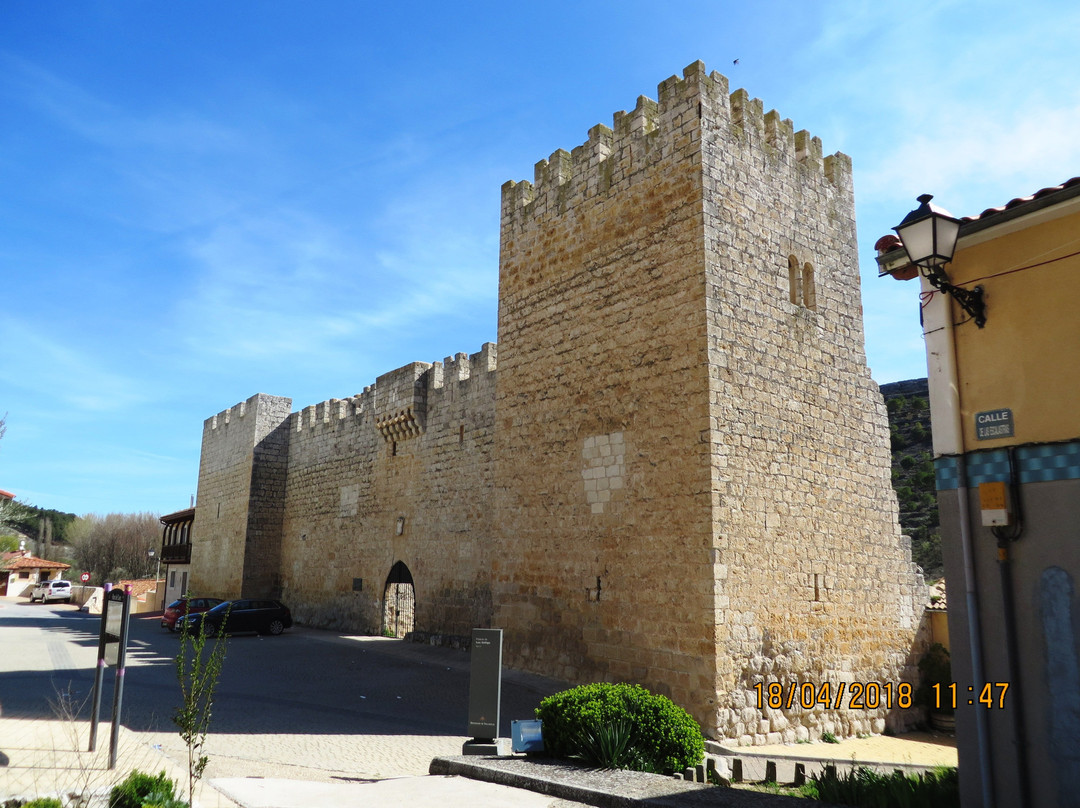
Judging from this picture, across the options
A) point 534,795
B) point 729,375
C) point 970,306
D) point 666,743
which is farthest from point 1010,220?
point 534,795

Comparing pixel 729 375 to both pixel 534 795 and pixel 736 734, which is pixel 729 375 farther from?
pixel 534 795

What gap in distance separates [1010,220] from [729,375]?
3670mm

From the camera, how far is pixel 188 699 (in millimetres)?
4887

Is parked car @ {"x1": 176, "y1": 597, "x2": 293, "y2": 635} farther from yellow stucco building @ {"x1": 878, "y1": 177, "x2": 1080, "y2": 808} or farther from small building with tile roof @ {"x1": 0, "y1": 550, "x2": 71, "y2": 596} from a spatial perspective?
small building with tile roof @ {"x1": 0, "y1": 550, "x2": 71, "y2": 596}

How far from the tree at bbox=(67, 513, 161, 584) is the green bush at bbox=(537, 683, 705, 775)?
191 ft

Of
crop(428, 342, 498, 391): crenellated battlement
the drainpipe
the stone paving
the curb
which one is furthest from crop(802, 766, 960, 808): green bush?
crop(428, 342, 498, 391): crenellated battlement

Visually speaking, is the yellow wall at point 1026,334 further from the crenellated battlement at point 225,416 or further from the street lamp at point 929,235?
the crenellated battlement at point 225,416

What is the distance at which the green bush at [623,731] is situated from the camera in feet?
19.8

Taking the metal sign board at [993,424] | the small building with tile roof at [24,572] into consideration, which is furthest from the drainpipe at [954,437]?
the small building with tile roof at [24,572]

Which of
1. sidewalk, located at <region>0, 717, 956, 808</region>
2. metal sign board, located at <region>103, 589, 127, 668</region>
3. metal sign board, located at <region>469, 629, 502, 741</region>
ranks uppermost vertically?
metal sign board, located at <region>103, 589, 127, 668</region>

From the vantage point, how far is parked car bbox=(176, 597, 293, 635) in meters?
17.2

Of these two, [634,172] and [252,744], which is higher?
[634,172]

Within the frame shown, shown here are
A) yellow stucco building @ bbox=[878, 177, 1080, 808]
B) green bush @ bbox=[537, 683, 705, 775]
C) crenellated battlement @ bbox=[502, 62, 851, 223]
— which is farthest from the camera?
crenellated battlement @ bbox=[502, 62, 851, 223]

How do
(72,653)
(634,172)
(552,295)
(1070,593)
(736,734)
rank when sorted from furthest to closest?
1. (72,653)
2. (552,295)
3. (634,172)
4. (736,734)
5. (1070,593)
